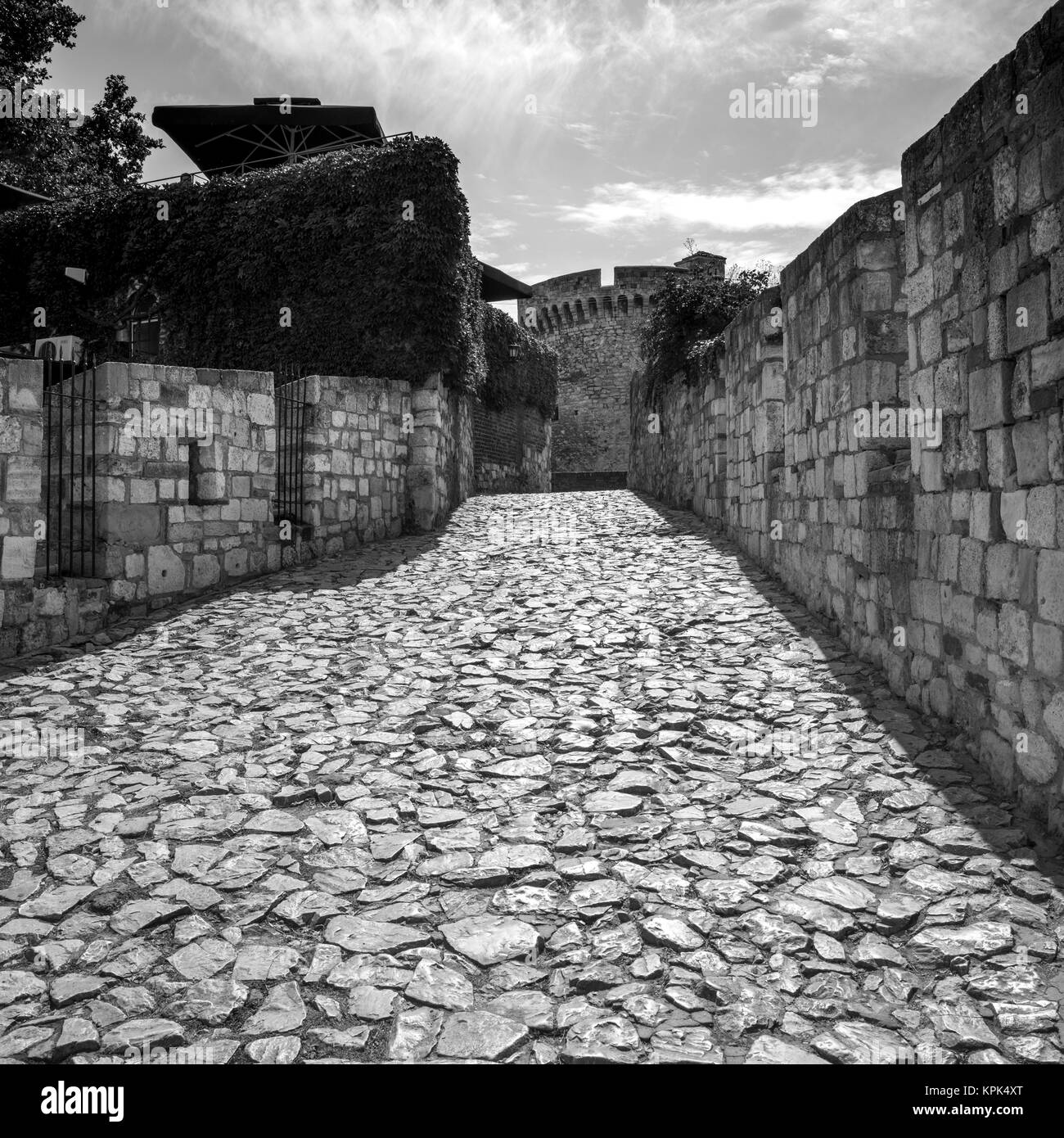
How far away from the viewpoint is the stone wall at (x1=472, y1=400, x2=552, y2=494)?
640 inches

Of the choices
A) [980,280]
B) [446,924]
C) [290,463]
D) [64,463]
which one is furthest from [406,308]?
[446,924]

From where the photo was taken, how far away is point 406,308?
11.5 metres

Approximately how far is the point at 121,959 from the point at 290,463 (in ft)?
24.2

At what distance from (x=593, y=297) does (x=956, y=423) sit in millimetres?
29163

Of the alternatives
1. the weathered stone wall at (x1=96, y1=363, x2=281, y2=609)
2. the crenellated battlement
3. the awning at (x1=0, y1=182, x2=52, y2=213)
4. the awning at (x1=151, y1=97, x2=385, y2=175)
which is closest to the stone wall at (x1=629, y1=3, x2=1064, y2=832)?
the weathered stone wall at (x1=96, y1=363, x2=281, y2=609)

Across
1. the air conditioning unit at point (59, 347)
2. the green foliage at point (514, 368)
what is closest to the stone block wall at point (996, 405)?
the green foliage at point (514, 368)

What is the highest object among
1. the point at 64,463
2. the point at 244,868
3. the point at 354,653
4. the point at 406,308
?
the point at 406,308

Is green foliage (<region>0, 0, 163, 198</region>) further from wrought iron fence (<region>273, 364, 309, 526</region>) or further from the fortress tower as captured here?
the fortress tower

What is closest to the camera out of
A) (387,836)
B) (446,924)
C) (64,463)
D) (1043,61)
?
(446,924)

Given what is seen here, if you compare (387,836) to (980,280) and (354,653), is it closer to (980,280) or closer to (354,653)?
(354,653)

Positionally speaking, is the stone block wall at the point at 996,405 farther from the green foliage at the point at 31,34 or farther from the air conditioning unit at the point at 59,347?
the green foliage at the point at 31,34

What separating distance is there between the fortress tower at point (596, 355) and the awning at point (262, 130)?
15.1 m

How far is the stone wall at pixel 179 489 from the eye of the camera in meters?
6.16

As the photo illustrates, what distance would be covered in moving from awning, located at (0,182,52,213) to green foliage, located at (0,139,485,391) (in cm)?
65
